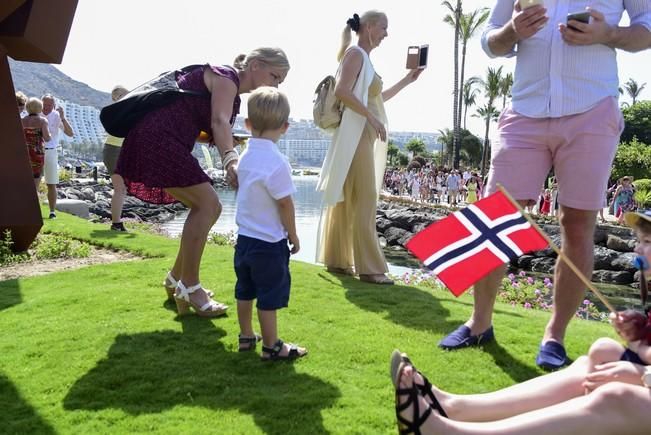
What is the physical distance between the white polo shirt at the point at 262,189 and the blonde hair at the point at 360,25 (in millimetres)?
2611

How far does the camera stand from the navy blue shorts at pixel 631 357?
2233 mm

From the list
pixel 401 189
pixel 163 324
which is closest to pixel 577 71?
pixel 163 324

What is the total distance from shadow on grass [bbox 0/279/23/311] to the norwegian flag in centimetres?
349

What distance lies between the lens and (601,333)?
4.15m

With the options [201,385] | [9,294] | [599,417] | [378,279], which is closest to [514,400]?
[599,417]

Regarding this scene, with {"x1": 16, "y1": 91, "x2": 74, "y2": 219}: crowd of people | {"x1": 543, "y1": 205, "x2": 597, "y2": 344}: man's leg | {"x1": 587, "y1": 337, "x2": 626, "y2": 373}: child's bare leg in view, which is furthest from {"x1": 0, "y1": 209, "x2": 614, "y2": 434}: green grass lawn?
{"x1": 16, "y1": 91, "x2": 74, "y2": 219}: crowd of people

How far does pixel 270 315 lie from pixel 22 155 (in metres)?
4.56

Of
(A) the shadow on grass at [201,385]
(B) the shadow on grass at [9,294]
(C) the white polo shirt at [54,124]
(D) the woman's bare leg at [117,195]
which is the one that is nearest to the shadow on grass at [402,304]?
(A) the shadow on grass at [201,385]

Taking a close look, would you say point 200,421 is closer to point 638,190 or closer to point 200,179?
point 200,179

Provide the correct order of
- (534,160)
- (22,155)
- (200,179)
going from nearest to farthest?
(534,160), (200,179), (22,155)

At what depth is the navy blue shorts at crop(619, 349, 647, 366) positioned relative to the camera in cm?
223

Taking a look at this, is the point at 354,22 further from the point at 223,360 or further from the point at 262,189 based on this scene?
the point at 223,360

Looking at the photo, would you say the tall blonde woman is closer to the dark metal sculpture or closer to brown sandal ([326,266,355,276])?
brown sandal ([326,266,355,276])

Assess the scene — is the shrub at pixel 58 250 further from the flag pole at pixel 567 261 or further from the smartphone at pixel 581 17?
the smartphone at pixel 581 17
